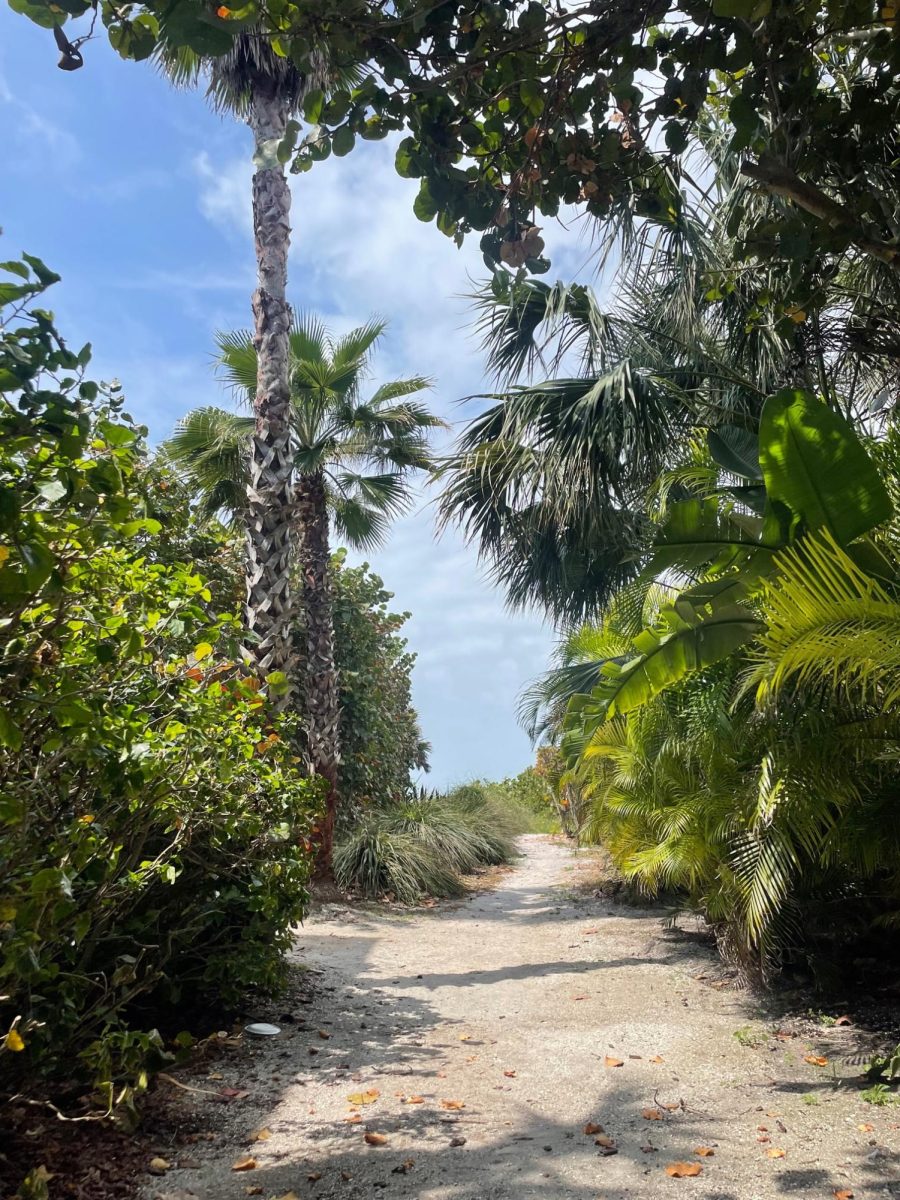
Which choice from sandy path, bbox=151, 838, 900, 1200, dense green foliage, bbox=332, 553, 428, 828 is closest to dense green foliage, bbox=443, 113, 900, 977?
sandy path, bbox=151, 838, 900, 1200

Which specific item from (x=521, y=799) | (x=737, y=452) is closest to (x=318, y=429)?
(x=737, y=452)

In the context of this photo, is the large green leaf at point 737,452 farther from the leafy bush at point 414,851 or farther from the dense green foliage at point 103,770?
the leafy bush at point 414,851

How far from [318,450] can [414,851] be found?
5468mm

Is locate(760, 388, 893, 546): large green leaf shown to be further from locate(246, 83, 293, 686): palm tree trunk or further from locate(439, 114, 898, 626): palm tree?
locate(246, 83, 293, 686): palm tree trunk

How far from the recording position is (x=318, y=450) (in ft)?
37.8

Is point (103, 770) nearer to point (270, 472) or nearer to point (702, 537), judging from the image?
point (702, 537)

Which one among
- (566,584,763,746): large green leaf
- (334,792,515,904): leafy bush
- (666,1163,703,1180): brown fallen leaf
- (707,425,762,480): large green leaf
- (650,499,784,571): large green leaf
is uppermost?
(707,425,762,480): large green leaf

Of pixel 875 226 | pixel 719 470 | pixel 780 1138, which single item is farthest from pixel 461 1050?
pixel 875 226

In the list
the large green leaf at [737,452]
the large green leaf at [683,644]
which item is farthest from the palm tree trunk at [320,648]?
the large green leaf at [737,452]

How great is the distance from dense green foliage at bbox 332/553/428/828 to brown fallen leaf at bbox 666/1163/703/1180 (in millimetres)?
10278

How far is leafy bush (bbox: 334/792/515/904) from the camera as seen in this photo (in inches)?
438

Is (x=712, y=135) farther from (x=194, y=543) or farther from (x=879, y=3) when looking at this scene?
(x=194, y=543)

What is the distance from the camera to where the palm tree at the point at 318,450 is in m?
11.4

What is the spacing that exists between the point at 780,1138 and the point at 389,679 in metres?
12.5
